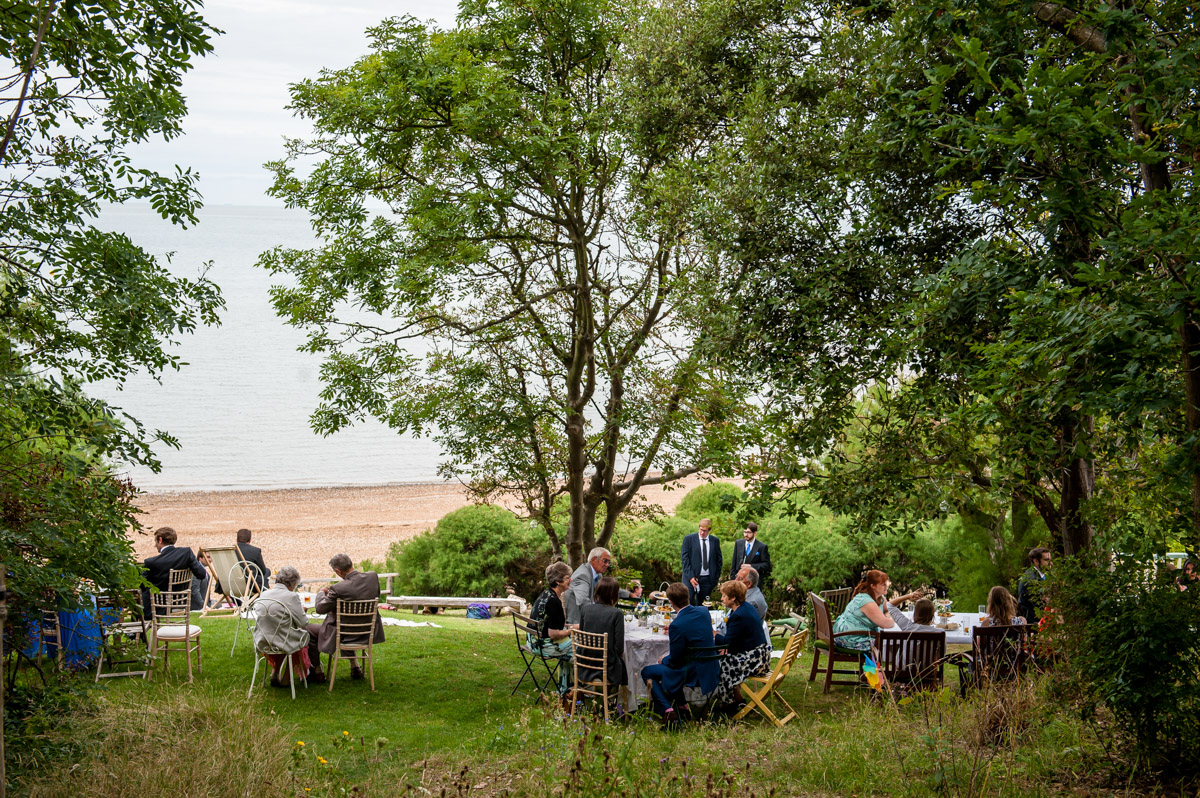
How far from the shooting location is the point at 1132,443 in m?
4.47

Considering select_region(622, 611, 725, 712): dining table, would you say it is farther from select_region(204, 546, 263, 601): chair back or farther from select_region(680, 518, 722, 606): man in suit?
select_region(204, 546, 263, 601): chair back

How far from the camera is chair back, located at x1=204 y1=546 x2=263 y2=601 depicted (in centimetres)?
1279

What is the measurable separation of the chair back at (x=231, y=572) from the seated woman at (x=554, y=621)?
18.2 feet

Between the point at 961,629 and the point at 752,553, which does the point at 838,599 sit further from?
the point at 961,629

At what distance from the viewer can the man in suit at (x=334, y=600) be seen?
8891mm

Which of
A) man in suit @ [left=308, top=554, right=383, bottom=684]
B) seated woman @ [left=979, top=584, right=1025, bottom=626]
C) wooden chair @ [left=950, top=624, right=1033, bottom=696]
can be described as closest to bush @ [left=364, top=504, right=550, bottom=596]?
man in suit @ [left=308, top=554, right=383, bottom=684]

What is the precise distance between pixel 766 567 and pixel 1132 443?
788 cm

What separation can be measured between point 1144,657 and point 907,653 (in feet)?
11.7

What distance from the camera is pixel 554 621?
8758 mm

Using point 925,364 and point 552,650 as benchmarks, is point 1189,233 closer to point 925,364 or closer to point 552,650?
point 925,364

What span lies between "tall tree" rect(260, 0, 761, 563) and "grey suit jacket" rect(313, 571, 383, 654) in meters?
2.45

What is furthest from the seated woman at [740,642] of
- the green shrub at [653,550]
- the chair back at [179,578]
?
the green shrub at [653,550]

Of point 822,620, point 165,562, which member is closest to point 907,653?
point 822,620

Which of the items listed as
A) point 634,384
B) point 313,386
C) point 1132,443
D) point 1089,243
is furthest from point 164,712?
point 313,386
